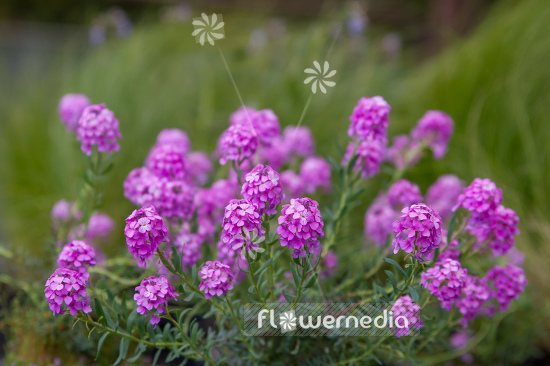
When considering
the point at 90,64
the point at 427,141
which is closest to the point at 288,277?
the point at 427,141

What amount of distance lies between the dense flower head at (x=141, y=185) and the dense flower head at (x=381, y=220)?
814 mm

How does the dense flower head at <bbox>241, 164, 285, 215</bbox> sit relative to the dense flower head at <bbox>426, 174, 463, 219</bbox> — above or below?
below

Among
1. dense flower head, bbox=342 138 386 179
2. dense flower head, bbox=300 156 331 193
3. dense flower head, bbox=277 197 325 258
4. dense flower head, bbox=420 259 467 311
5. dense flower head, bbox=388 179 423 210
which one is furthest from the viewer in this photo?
dense flower head, bbox=300 156 331 193

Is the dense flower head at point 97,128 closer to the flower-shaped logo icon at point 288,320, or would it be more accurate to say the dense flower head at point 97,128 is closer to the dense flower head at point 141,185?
the dense flower head at point 141,185

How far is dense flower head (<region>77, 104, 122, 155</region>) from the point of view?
165 centimetres

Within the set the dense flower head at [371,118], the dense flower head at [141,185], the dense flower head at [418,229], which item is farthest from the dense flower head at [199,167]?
the dense flower head at [418,229]

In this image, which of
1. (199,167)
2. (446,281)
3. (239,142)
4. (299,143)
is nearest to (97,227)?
(199,167)

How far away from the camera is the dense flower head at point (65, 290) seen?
1210 millimetres

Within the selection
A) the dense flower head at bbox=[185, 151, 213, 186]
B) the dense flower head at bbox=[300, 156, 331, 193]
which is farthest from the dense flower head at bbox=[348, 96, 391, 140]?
the dense flower head at bbox=[185, 151, 213, 186]

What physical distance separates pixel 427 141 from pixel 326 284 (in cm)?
70

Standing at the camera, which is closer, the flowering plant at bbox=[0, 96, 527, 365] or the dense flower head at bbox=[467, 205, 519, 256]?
the flowering plant at bbox=[0, 96, 527, 365]

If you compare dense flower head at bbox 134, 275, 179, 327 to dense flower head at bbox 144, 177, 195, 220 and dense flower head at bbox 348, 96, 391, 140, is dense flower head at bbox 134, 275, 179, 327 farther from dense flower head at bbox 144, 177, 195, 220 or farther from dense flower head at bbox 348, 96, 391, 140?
dense flower head at bbox 348, 96, 391, 140

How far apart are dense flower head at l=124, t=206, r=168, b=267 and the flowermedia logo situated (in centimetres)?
32

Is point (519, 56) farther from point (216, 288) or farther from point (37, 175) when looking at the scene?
point (37, 175)
